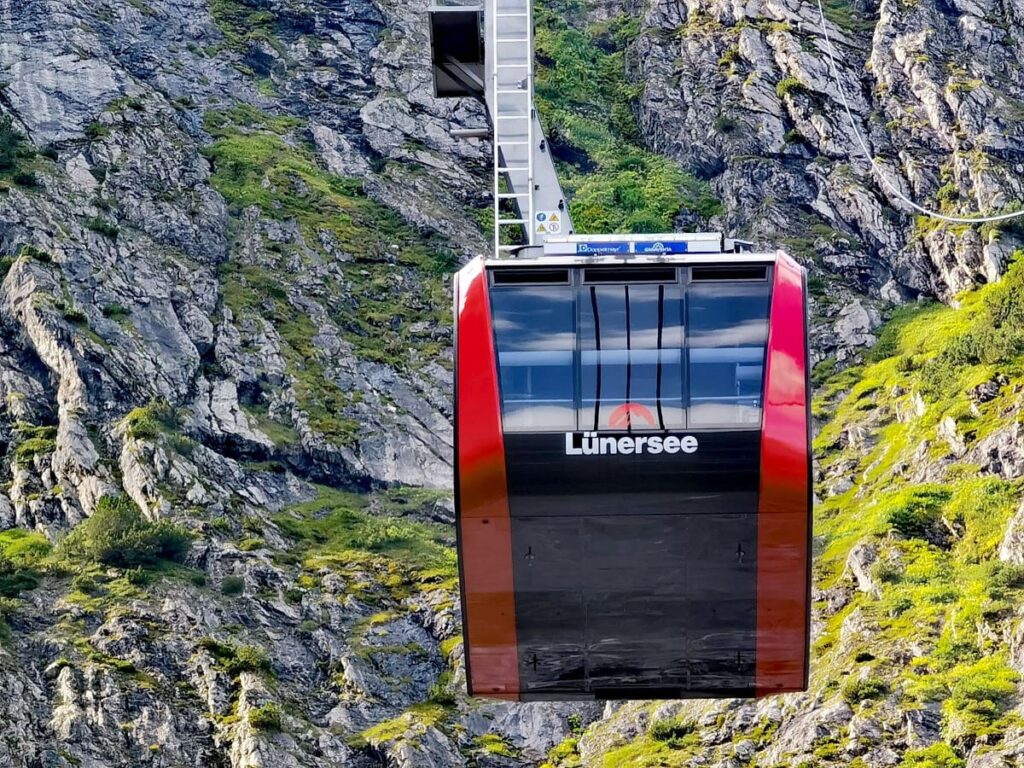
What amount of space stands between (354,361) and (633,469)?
5369 cm

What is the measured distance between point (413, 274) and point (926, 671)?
3419 centimetres

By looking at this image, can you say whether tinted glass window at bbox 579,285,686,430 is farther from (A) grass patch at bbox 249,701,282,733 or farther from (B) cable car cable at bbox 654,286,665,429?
(A) grass patch at bbox 249,701,282,733

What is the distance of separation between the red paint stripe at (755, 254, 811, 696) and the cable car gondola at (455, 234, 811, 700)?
0.08ft

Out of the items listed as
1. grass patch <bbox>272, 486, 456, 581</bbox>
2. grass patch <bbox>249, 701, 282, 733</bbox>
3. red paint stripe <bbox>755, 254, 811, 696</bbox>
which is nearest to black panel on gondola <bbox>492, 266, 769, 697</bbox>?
red paint stripe <bbox>755, 254, 811, 696</bbox>

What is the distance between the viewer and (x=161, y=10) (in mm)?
96625

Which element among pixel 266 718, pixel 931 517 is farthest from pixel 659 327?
pixel 931 517

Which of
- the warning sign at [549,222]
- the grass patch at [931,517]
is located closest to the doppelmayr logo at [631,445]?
the warning sign at [549,222]

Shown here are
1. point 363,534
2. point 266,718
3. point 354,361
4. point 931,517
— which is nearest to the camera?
point 266,718

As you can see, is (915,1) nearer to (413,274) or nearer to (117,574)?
(413,274)

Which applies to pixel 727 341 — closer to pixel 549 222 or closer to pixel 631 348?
pixel 631 348

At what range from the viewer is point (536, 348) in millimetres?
25734

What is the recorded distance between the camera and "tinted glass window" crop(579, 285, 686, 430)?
83.4 ft

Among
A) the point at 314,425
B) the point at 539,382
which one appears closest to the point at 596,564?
the point at 539,382

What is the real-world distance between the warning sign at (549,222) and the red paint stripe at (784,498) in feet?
16.9
